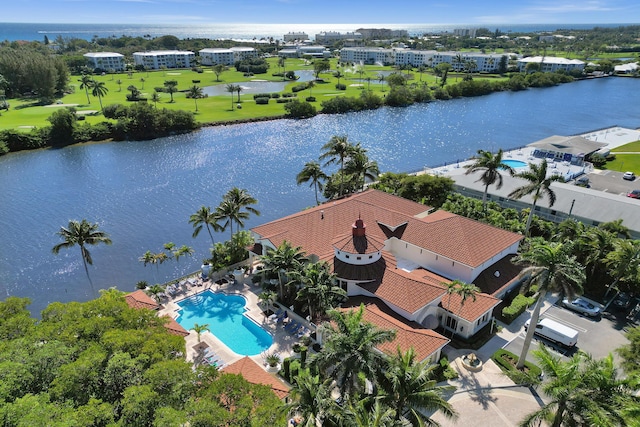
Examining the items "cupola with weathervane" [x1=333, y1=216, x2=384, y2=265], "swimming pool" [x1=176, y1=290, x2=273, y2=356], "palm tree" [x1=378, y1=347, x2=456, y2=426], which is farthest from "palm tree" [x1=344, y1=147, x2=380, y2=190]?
"palm tree" [x1=378, y1=347, x2=456, y2=426]

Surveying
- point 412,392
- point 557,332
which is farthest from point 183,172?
point 412,392

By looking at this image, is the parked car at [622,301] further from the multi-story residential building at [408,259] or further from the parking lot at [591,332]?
the multi-story residential building at [408,259]

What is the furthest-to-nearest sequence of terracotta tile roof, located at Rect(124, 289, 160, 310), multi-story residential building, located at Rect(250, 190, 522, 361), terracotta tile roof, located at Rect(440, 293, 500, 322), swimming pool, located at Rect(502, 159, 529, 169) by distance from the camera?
swimming pool, located at Rect(502, 159, 529, 169), terracotta tile roof, located at Rect(124, 289, 160, 310), terracotta tile roof, located at Rect(440, 293, 500, 322), multi-story residential building, located at Rect(250, 190, 522, 361)

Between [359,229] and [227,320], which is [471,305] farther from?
[227,320]

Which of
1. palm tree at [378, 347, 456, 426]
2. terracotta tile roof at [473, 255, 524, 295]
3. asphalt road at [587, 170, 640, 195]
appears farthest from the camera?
asphalt road at [587, 170, 640, 195]

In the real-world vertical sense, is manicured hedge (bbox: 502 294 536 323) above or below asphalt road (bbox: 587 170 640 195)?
above

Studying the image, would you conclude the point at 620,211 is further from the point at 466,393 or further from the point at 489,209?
the point at 466,393

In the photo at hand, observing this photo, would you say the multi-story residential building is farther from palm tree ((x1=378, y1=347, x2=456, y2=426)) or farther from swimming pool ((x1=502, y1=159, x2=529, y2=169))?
swimming pool ((x1=502, y1=159, x2=529, y2=169))
